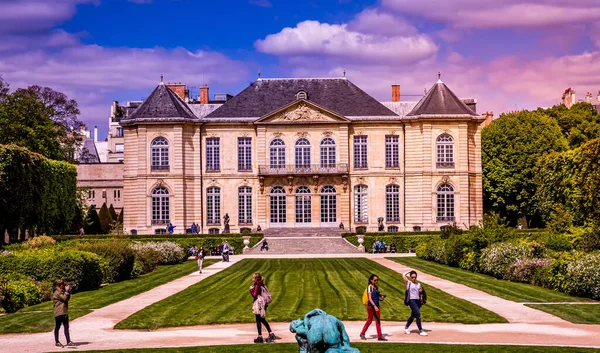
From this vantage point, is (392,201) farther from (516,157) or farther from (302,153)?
(516,157)

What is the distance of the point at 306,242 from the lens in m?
55.6

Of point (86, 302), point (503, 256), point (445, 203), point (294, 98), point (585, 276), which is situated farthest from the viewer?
point (294, 98)

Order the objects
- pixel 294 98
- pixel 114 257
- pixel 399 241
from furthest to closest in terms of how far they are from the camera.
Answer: pixel 294 98 < pixel 399 241 < pixel 114 257

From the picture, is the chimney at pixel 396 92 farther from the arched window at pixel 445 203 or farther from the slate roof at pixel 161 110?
the slate roof at pixel 161 110

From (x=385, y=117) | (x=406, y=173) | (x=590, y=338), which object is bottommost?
(x=590, y=338)

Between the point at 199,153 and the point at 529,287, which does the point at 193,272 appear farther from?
the point at 199,153

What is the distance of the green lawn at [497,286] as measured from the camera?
85.8ft

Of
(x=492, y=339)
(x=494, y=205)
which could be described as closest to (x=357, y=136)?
(x=494, y=205)

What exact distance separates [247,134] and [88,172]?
27.3m

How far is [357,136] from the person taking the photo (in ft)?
211

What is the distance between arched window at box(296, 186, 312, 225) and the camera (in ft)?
209

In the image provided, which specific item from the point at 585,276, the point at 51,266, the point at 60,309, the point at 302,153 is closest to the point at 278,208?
the point at 302,153

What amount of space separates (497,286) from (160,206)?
1459 inches

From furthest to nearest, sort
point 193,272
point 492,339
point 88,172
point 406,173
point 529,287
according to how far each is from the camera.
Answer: point 88,172, point 406,173, point 193,272, point 529,287, point 492,339
